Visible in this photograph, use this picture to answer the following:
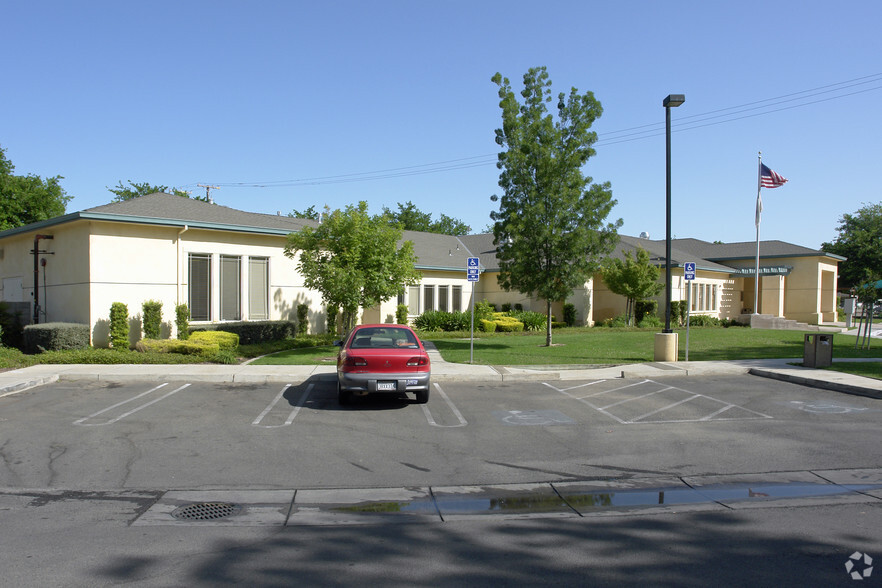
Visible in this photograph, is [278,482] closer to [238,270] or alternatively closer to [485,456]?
[485,456]

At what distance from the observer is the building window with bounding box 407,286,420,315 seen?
28.2 m

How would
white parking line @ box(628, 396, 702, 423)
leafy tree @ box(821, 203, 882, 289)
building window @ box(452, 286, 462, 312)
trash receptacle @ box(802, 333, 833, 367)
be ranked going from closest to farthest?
white parking line @ box(628, 396, 702, 423), trash receptacle @ box(802, 333, 833, 367), building window @ box(452, 286, 462, 312), leafy tree @ box(821, 203, 882, 289)

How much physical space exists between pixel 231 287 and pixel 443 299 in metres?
12.1

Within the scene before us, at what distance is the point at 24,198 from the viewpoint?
1467 inches

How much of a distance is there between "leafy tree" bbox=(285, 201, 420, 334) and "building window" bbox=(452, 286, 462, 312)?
11.9 m

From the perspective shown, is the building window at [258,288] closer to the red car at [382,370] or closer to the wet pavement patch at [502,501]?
the red car at [382,370]

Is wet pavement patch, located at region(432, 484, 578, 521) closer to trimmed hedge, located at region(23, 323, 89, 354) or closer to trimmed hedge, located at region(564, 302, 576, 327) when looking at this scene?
trimmed hedge, located at region(23, 323, 89, 354)

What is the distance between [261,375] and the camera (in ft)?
45.8

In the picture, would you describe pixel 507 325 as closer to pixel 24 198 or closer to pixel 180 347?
pixel 180 347

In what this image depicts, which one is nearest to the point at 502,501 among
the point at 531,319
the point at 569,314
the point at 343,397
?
the point at 343,397

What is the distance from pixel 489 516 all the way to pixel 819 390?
417 inches

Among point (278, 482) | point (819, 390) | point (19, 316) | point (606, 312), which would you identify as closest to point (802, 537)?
point (278, 482)

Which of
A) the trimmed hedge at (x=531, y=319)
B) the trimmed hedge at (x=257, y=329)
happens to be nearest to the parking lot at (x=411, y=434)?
the trimmed hedge at (x=257, y=329)

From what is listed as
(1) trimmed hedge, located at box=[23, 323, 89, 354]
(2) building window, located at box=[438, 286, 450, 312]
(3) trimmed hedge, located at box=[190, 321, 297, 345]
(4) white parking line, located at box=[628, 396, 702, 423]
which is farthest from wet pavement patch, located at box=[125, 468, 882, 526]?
(2) building window, located at box=[438, 286, 450, 312]
